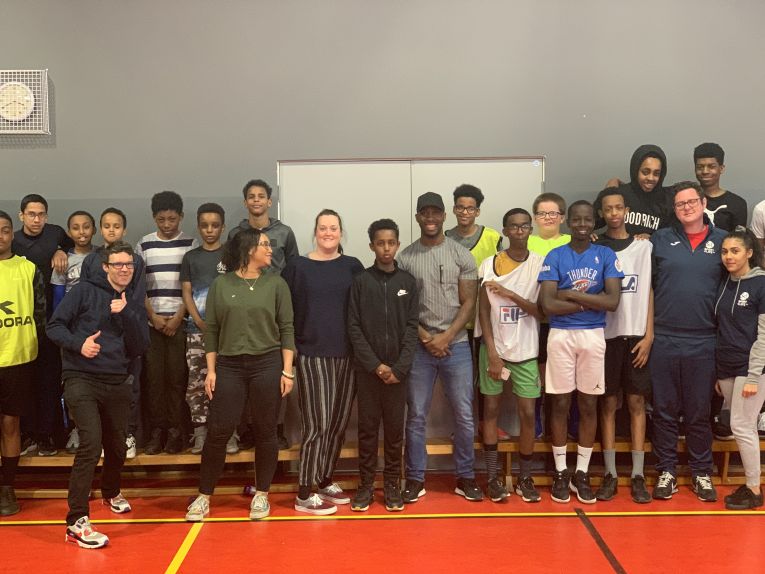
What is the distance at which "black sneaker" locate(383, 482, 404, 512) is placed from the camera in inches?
180

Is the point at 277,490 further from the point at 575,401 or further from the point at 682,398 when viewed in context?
the point at 682,398

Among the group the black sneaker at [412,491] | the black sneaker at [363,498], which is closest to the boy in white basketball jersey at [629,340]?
the black sneaker at [412,491]

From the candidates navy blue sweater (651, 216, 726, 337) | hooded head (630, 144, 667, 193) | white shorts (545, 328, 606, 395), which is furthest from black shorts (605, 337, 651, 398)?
hooded head (630, 144, 667, 193)

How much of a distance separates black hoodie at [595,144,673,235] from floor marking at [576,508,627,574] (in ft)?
6.56

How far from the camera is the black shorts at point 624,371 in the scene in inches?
188

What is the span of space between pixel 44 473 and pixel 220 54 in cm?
351

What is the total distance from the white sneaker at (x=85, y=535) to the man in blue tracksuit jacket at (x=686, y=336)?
347 cm

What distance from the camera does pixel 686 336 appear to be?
4.71 metres

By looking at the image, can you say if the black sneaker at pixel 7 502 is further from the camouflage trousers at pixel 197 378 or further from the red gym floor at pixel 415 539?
the camouflage trousers at pixel 197 378

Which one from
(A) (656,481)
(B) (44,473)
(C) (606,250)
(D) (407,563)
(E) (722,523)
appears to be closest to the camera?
(D) (407,563)

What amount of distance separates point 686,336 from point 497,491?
1605mm

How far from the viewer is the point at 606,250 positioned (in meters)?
4.65

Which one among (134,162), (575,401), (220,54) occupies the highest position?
(220,54)

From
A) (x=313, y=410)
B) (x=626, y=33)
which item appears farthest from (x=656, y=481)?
(x=626, y=33)
